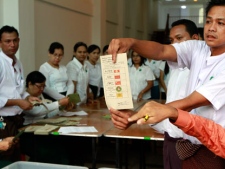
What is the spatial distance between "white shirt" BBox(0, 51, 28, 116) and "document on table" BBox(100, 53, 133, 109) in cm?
186

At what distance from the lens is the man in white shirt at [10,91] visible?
296cm

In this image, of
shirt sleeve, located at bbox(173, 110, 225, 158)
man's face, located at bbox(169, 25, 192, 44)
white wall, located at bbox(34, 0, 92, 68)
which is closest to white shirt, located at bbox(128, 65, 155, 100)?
white wall, located at bbox(34, 0, 92, 68)

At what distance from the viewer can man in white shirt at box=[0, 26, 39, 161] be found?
2965 mm

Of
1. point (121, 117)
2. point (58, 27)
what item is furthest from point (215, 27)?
point (58, 27)

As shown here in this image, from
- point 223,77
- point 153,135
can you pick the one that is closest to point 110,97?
point 223,77

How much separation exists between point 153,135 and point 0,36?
163 centimetres

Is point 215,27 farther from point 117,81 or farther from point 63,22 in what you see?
point 63,22

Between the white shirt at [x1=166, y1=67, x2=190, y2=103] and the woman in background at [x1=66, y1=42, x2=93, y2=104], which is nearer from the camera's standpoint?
the white shirt at [x1=166, y1=67, x2=190, y2=103]

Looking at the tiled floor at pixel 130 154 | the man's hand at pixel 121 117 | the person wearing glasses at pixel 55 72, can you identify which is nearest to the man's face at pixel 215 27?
the man's hand at pixel 121 117

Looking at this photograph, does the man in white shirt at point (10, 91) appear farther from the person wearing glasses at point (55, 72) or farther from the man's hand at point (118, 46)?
the man's hand at point (118, 46)

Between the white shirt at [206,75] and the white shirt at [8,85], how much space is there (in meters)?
1.79

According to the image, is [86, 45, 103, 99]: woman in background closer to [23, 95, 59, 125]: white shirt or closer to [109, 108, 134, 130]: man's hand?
[23, 95, 59, 125]: white shirt

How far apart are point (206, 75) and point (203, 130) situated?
1.07 ft

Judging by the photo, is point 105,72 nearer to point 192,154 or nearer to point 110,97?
point 110,97
